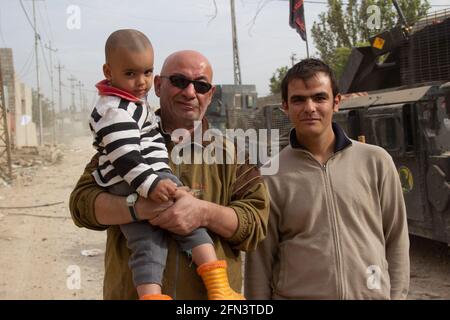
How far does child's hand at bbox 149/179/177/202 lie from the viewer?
1594 mm

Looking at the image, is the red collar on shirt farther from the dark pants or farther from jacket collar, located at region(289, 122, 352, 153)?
jacket collar, located at region(289, 122, 352, 153)

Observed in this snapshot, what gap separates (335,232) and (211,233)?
500 mm

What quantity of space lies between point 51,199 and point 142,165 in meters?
10.9

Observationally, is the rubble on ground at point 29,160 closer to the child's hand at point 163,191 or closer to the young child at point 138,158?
the young child at point 138,158

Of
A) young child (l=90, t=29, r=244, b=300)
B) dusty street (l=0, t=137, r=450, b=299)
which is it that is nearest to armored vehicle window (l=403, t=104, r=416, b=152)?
dusty street (l=0, t=137, r=450, b=299)

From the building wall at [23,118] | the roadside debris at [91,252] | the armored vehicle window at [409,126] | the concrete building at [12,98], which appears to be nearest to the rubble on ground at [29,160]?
the concrete building at [12,98]

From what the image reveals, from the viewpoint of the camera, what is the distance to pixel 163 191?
1.60m

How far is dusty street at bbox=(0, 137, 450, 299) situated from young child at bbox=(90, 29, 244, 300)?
3017 mm

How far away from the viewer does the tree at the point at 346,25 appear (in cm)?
1569

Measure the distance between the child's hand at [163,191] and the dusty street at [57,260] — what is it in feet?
10.3

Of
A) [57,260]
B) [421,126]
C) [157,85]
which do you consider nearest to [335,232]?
[157,85]
